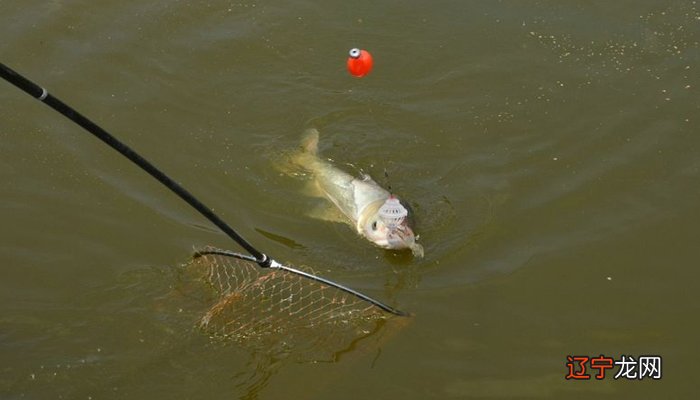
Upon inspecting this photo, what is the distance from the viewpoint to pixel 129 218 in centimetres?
584

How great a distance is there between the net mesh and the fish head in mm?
482

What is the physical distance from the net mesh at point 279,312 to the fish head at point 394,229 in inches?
19.0

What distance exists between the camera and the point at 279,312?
5.23m

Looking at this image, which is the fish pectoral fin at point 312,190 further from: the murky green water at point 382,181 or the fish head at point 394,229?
the fish head at point 394,229

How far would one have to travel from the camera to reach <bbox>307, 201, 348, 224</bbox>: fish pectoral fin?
238 inches

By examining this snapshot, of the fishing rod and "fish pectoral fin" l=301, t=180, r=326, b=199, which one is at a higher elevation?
"fish pectoral fin" l=301, t=180, r=326, b=199

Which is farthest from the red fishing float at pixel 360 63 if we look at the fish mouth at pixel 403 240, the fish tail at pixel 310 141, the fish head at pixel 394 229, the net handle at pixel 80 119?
the net handle at pixel 80 119

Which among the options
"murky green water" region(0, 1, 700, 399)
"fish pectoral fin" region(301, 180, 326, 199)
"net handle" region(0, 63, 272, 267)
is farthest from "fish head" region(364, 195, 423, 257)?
"net handle" region(0, 63, 272, 267)

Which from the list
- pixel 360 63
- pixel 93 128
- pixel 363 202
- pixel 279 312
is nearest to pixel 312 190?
pixel 363 202

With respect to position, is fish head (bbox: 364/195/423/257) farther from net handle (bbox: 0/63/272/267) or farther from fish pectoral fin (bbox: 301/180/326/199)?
net handle (bbox: 0/63/272/267)

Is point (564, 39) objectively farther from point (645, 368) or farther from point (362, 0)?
point (645, 368)

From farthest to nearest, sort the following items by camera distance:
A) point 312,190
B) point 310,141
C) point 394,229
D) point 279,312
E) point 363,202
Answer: point 310,141, point 312,190, point 363,202, point 394,229, point 279,312

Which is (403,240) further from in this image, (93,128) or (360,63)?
(93,128)

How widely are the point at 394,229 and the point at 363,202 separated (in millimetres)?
532
